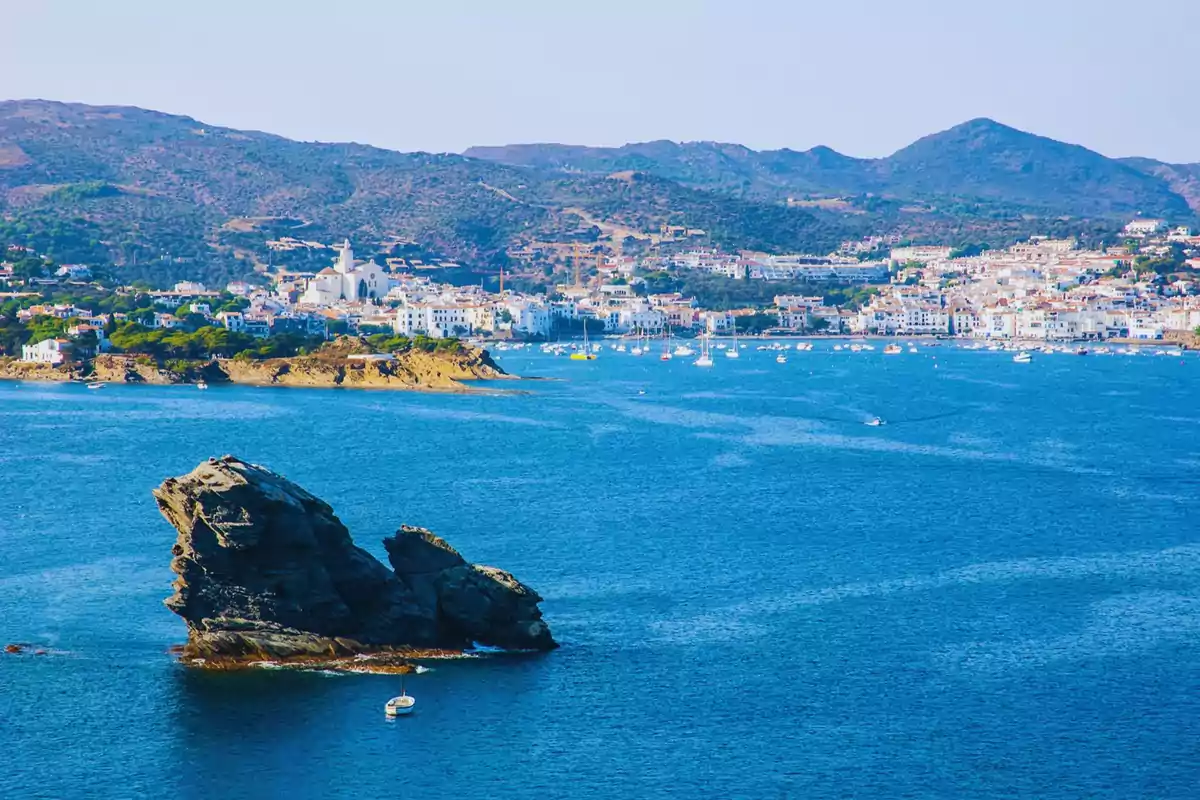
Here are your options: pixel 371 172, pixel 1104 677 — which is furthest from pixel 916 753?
pixel 371 172

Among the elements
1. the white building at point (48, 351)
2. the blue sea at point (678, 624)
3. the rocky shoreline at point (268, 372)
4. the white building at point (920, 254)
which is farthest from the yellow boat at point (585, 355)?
the white building at point (920, 254)

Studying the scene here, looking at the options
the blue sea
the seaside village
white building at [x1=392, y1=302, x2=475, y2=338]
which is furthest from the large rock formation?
white building at [x1=392, y1=302, x2=475, y2=338]

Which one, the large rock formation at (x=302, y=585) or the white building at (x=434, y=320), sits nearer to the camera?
the large rock formation at (x=302, y=585)

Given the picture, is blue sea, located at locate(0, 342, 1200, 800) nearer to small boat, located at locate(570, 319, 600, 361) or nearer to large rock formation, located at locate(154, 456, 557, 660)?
large rock formation, located at locate(154, 456, 557, 660)

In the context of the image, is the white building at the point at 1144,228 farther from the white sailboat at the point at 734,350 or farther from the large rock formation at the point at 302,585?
the large rock formation at the point at 302,585

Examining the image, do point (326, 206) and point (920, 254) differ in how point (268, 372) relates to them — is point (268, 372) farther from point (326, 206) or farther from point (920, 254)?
point (326, 206)

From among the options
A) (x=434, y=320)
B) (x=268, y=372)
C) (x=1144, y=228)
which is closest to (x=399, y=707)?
(x=268, y=372)
